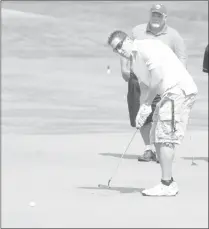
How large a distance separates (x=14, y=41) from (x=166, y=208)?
104 feet

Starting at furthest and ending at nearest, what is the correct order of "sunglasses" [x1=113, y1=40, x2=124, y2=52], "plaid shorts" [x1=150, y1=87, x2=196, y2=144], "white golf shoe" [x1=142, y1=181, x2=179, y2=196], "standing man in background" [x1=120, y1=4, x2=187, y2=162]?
1. "white golf shoe" [x1=142, y1=181, x2=179, y2=196]
2. "plaid shorts" [x1=150, y1=87, x2=196, y2=144]
3. "standing man in background" [x1=120, y1=4, x2=187, y2=162]
4. "sunglasses" [x1=113, y1=40, x2=124, y2=52]

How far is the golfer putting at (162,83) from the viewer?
285 inches

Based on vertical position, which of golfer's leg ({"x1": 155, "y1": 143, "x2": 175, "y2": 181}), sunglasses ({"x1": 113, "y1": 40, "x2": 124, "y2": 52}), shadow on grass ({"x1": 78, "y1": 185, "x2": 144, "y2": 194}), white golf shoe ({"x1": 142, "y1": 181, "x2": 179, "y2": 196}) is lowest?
shadow on grass ({"x1": 78, "y1": 185, "x2": 144, "y2": 194})

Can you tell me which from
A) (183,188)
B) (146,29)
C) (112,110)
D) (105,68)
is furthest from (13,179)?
(105,68)

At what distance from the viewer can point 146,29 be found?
7449 mm

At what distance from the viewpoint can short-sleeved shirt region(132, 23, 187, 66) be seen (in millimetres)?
7441

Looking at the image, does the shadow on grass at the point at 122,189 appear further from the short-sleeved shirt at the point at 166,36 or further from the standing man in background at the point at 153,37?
the short-sleeved shirt at the point at 166,36

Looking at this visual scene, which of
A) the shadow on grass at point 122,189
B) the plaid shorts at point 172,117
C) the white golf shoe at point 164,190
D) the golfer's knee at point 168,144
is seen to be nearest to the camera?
the plaid shorts at point 172,117

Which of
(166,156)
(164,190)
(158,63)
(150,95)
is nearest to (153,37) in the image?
(158,63)

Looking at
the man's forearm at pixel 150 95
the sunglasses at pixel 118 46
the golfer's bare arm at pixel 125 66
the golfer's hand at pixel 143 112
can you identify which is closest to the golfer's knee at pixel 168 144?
the golfer's hand at pixel 143 112

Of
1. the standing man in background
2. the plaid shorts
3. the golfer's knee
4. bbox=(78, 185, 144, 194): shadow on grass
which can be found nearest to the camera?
the standing man in background

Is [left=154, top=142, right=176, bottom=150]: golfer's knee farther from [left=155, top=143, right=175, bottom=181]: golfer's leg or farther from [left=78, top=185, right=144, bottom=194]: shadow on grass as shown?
[left=78, top=185, right=144, bottom=194]: shadow on grass

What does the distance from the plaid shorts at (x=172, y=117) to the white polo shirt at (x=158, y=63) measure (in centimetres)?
8

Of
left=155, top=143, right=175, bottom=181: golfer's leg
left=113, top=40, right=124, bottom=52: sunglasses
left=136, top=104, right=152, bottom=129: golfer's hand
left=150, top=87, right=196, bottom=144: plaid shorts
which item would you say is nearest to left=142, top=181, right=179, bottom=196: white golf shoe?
left=155, top=143, right=175, bottom=181: golfer's leg
